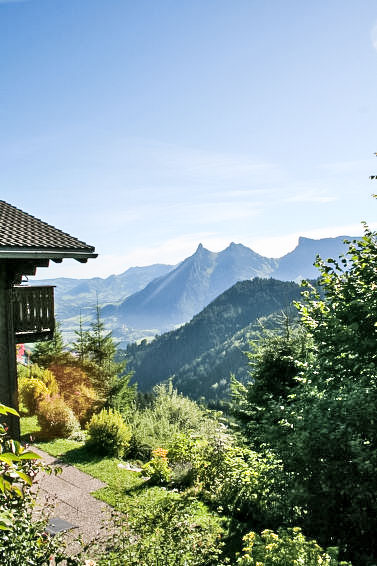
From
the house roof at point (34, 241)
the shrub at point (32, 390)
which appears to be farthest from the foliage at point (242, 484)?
the shrub at point (32, 390)

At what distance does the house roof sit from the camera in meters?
7.50

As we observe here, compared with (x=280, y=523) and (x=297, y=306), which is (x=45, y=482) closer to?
(x=280, y=523)

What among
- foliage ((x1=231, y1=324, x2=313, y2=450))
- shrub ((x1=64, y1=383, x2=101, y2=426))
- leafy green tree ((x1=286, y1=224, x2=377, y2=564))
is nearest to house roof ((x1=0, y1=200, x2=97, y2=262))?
leafy green tree ((x1=286, y1=224, x2=377, y2=564))

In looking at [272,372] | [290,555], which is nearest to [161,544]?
[290,555]

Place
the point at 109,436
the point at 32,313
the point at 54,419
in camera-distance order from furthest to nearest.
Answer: the point at 54,419
the point at 109,436
the point at 32,313

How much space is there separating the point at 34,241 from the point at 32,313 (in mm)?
1609

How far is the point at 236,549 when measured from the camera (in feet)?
23.7

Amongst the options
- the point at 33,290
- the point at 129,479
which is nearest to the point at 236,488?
the point at 129,479

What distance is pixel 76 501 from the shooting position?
9.44 metres

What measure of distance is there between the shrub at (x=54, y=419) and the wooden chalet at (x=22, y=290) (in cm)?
702

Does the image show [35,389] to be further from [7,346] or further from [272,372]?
[7,346]

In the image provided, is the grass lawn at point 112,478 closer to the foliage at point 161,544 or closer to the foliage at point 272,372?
the foliage at point 161,544

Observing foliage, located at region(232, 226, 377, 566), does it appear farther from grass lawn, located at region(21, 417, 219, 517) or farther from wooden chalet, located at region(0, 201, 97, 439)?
wooden chalet, located at region(0, 201, 97, 439)

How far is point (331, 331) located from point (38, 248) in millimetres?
5751
